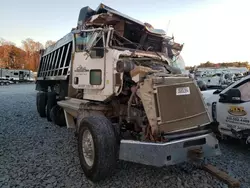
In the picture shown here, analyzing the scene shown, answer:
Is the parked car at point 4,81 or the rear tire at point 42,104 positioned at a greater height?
the parked car at point 4,81

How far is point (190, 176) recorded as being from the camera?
3566 millimetres

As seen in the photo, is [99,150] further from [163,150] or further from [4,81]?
[4,81]

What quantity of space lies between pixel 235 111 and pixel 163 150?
101 inches

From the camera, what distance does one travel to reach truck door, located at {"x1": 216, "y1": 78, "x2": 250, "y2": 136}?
4387 millimetres

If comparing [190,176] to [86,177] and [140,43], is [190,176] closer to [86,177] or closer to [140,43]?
[86,177]

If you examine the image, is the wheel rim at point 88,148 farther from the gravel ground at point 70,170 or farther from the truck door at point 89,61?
the truck door at point 89,61

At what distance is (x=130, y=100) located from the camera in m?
3.55

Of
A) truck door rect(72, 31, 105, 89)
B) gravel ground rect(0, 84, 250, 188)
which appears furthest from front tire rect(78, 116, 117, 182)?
truck door rect(72, 31, 105, 89)

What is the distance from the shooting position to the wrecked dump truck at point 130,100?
315 cm

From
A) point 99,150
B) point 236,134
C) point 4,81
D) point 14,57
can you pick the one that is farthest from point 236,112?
point 14,57

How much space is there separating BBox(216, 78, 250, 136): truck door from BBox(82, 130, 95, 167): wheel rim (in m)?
3.07

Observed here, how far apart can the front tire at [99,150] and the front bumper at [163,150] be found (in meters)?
0.21

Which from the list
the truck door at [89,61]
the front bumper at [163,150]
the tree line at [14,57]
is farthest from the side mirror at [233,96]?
the tree line at [14,57]

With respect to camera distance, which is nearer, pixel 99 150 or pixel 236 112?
pixel 99 150
